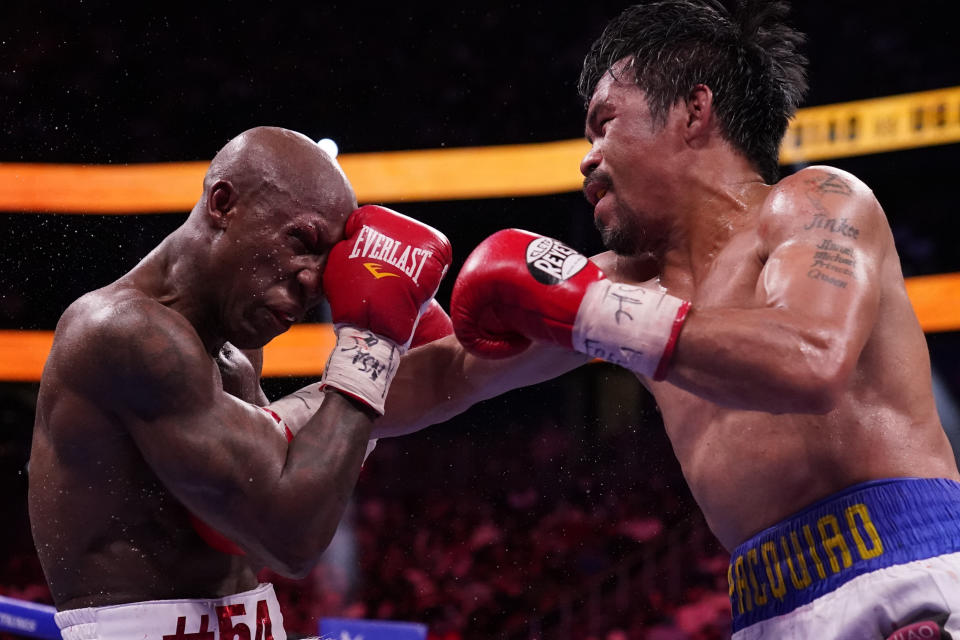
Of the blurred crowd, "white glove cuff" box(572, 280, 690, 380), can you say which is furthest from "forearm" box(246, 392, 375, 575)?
the blurred crowd

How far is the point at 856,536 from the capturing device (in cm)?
172

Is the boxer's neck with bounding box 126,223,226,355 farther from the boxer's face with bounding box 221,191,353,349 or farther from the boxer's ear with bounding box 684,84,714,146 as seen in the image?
the boxer's ear with bounding box 684,84,714,146

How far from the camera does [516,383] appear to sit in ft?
8.32

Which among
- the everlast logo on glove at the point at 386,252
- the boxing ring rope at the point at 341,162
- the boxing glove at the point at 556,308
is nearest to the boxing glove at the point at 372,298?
the everlast logo on glove at the point at 386,252

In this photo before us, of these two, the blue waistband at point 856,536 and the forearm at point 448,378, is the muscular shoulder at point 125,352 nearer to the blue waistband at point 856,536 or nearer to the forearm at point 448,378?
the forearm at point 448,378

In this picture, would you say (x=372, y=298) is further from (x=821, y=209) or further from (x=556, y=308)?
(x=821, y=209)

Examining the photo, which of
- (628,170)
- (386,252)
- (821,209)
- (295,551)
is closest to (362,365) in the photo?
(386,252)

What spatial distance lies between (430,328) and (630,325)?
39.5 inches

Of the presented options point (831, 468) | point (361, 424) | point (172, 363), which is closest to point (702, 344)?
point (831, 468)

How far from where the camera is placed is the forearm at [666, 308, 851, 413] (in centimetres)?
156

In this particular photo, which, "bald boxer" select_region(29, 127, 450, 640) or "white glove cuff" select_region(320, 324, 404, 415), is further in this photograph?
"white glove cuff" select_region(320, 324, 404, 415)

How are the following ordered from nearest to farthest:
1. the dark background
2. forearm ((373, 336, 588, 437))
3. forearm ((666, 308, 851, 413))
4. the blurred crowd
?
forearm ((666, 308, 851, 413)) < forearm ((373, 336, 588, 437)) < the blurred crowd < the dark background

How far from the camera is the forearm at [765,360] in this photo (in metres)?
1.56

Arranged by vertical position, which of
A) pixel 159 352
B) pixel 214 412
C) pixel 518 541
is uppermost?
pixel 159 352
